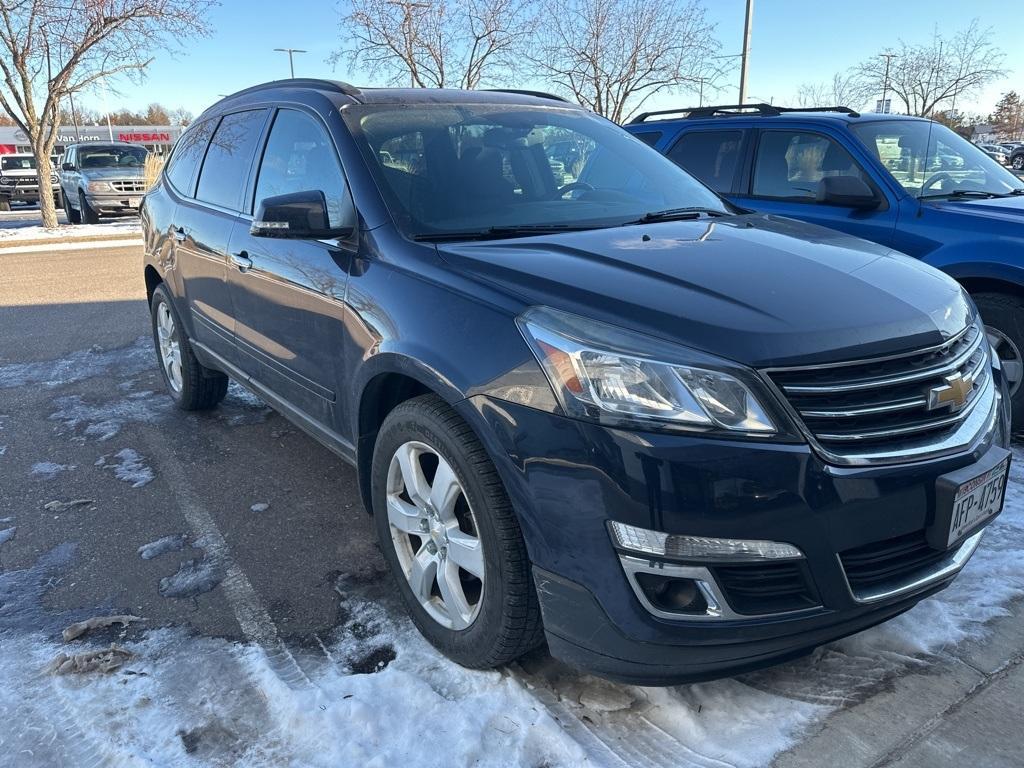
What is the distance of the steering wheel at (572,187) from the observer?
10.2 feet

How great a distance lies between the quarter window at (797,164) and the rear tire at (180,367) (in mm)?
3894

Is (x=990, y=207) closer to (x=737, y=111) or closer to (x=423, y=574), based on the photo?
(x=737, y=111)

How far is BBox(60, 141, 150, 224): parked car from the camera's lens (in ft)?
56.9

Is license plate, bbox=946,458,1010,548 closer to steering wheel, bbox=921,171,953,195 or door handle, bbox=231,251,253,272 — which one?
door handle, bbox=231,251,253,272

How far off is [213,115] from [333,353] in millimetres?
2315

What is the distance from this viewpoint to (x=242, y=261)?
3.51 m

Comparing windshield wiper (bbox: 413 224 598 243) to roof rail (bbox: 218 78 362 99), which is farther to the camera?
roof rail (bbox: 218 78 362 99)

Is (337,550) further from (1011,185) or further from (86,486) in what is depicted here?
(1011,185)

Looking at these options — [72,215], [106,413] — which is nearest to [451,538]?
[106,413]

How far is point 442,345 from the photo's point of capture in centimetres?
223

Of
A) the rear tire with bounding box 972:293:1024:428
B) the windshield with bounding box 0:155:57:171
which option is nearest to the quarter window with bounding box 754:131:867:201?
the rear tire with bounding box 972:293:1024:428

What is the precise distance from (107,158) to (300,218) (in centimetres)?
1842

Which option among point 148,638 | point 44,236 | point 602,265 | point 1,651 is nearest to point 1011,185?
point 602,265

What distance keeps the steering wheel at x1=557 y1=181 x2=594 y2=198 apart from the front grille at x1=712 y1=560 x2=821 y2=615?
5.71 feet
